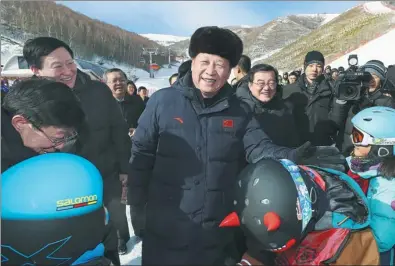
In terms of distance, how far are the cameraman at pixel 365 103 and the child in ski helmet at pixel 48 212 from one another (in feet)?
8.80

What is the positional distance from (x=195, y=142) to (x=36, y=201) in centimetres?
92

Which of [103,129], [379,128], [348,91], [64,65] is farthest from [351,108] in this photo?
[64,65]

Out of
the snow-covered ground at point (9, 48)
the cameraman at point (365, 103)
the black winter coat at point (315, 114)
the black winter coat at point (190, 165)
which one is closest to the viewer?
the black winter coat at point (190, 165)

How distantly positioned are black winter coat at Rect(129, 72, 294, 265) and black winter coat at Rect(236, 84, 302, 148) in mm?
1208

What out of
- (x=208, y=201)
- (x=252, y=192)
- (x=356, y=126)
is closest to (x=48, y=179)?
(x=252, y=192)

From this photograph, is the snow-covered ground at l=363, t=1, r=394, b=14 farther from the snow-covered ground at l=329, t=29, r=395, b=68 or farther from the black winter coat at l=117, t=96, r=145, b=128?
the black winter coat at l=117, t=96, r=145, b=128

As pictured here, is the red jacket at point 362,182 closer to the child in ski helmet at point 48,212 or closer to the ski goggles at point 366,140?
the ski goggles at point 366,140

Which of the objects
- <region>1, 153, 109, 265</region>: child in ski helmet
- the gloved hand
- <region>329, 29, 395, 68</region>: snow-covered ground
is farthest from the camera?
<region>329, 29, 395, 68</region>: snow-covered ground

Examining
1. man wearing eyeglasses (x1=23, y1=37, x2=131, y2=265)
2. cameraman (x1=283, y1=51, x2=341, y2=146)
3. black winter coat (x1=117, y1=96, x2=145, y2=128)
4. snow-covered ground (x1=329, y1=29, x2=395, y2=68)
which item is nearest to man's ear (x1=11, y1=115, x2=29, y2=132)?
man wearing eyeglasses (x1=23, y1=37, x2=131, y2=265)

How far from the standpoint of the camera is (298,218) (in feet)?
4.02

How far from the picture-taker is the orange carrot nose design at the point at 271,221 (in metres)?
Result: 1.19

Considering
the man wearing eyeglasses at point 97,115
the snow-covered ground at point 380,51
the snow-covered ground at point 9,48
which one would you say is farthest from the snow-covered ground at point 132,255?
the snow-covered ground at point 380,51

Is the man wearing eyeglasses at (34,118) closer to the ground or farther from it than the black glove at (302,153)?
farther from it

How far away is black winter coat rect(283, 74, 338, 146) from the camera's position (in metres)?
3.87
